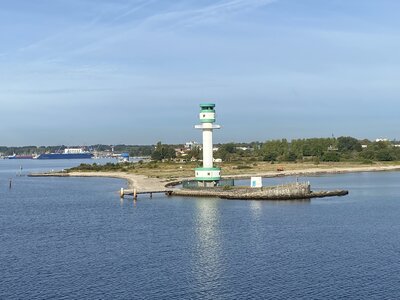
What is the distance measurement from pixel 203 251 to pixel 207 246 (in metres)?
1.87

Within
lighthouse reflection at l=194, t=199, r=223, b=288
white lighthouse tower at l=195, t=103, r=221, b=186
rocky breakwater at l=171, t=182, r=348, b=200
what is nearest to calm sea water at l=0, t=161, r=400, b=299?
lighthouse reflection at l=194, t=199, r=223, b=288

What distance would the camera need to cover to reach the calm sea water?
33531 mm

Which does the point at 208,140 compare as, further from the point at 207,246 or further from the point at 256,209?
the point at 207,246

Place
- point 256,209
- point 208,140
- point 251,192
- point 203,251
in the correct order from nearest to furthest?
point 203,251
point 256,209
point 251,192
point 208,140

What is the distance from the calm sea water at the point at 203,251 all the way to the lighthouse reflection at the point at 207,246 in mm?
→ 66

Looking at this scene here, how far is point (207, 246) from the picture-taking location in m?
44.9

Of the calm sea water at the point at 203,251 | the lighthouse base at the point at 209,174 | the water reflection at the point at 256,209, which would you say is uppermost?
the lighthouse base at the point at 209,174

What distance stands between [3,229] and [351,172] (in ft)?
351

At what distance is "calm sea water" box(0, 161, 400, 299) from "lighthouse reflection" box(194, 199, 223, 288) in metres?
0.07

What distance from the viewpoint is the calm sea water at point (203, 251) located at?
33531 mm

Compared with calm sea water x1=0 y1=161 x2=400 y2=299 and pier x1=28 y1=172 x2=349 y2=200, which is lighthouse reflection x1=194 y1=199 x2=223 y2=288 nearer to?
calm sea water x1=0 y1=161 x2=400 y2=299

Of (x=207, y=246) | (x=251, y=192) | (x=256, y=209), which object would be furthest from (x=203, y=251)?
(x=251, y=192)

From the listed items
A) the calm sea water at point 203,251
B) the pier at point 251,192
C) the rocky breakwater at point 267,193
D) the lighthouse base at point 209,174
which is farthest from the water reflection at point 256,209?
the lighthouse base at point 209,174

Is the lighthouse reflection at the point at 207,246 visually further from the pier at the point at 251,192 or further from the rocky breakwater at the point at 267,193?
the pier at the point at 251,192
